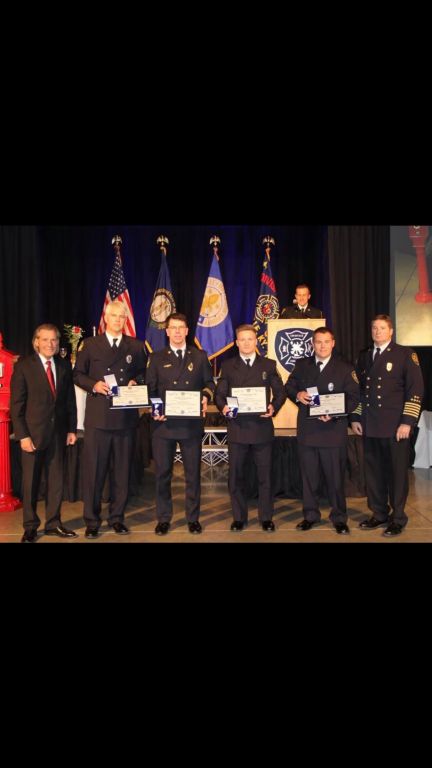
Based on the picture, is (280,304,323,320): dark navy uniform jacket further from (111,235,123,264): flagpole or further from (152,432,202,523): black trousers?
(111,235,123,264): flagpole

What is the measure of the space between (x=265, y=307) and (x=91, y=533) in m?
4.57

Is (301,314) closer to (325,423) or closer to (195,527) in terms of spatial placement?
(325,423)

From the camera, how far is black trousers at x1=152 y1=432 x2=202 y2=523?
4535mm

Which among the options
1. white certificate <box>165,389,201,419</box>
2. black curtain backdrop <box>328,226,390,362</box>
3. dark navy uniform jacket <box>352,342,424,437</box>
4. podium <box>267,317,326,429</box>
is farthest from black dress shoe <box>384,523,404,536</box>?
black curtain backdrop <box>328,226,390,362</box>

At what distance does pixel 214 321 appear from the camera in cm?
830

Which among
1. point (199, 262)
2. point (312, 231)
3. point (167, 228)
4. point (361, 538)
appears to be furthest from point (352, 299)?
point (361, 538)

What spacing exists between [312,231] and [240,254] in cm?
110

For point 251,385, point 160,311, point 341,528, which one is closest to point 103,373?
point 251,385

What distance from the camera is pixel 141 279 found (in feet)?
28.7

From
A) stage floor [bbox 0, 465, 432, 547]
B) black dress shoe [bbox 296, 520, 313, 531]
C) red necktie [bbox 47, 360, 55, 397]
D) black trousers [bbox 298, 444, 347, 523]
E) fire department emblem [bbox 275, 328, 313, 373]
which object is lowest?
stage floor [bbox 0, 465, 432, 547]

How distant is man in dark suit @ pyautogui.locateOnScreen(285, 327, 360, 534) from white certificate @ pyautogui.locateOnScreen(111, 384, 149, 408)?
1.15 m

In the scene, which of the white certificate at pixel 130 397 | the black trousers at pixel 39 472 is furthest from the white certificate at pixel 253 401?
the black trousers at pixel 39 472

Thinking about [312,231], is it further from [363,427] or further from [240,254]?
[363,427]

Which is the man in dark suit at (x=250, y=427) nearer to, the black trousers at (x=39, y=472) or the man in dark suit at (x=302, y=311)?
the black trousers at (x=39, y=472)
